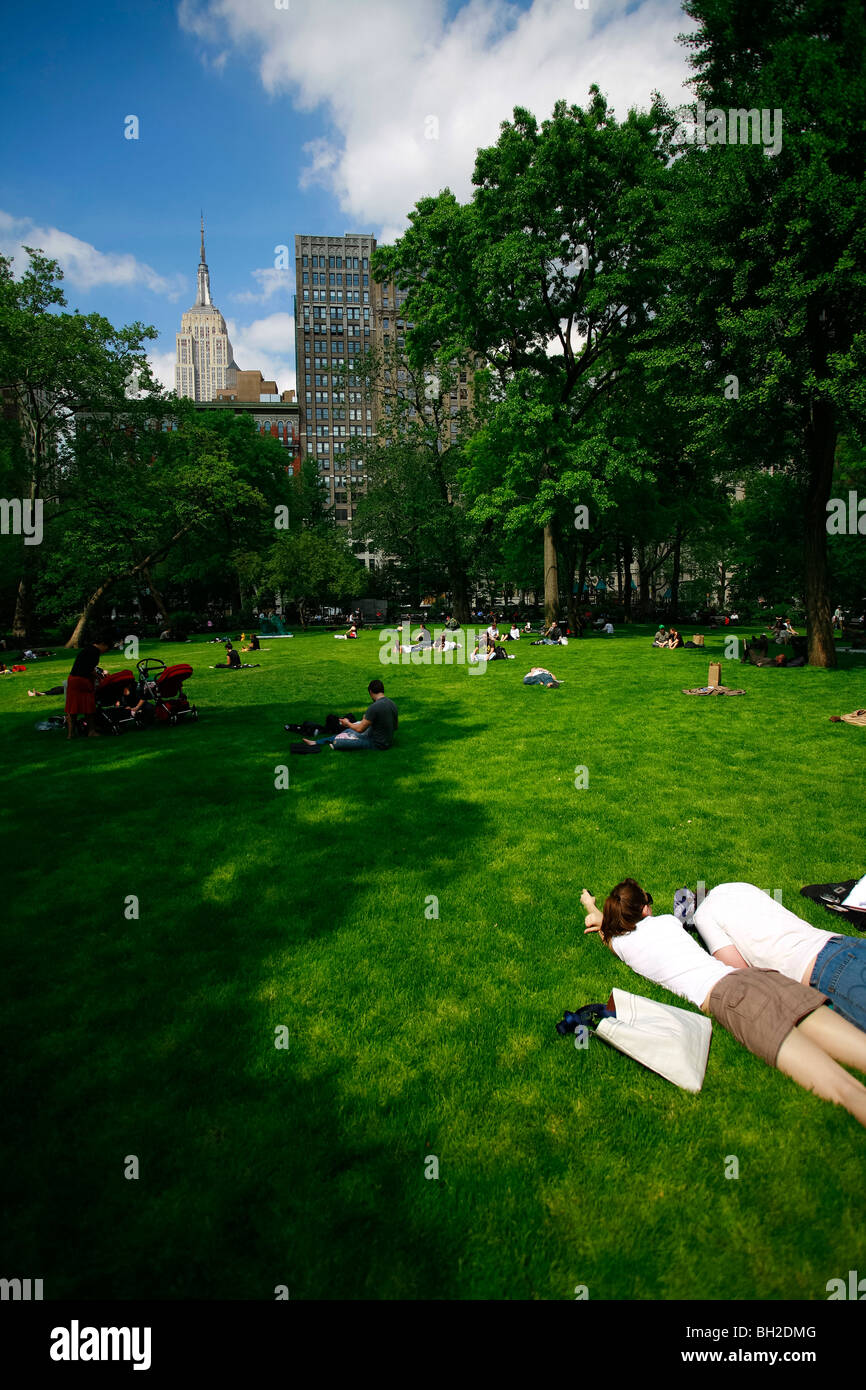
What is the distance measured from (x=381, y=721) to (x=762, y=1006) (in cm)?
786

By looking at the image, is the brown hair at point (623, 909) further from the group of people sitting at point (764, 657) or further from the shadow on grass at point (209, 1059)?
the group of people sitting at point (764, 657)

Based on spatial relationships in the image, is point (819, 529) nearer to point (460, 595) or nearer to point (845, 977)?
point (845, 977)

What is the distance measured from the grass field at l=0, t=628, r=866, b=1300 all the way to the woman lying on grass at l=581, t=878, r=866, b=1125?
0.12 m

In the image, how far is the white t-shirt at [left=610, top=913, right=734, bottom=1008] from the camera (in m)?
4.18

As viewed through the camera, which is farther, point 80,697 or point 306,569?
point 306,569

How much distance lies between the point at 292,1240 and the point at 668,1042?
2.23 meters

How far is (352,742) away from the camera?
35.7ft

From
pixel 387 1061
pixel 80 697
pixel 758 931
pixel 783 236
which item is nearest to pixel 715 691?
pixel 783 236

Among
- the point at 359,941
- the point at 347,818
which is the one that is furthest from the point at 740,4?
the point at 359,941

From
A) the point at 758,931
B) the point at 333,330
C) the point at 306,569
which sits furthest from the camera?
the point at 333,330

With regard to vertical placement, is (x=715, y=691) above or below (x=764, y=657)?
below
